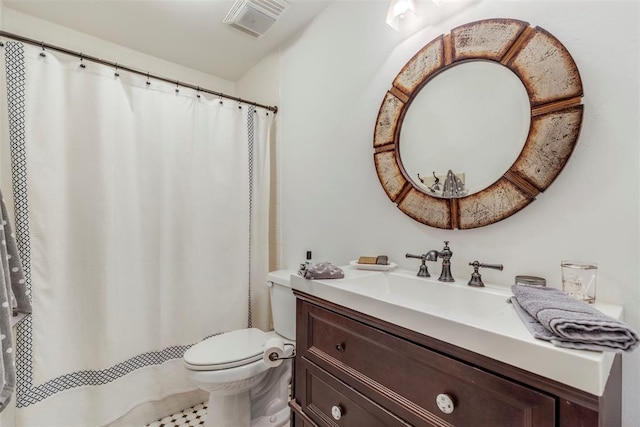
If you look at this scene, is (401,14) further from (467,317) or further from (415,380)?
(415,380)

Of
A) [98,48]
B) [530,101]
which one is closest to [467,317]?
[530,101]

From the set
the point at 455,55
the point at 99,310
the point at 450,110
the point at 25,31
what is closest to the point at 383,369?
the point at 450,110

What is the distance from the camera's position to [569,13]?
2.94ft

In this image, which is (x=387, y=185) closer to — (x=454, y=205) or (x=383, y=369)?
(x=454, y=205)

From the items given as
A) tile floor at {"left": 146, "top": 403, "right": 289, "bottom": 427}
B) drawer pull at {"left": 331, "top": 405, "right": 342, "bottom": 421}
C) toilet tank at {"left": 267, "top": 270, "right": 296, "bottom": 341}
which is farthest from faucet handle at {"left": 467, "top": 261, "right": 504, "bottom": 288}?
tile floor at {"left": 146, "top": 403, "right": 289, "bottom": 427}

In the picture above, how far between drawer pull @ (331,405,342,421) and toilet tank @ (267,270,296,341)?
2.17 feet

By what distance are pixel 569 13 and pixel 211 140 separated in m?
1.80

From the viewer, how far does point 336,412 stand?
0.95 m

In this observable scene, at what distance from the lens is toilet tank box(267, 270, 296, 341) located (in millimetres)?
1601

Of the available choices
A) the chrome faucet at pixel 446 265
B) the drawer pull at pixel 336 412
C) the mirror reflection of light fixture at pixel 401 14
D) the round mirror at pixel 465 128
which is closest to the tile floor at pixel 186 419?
the drawer pull at pixel 336 412

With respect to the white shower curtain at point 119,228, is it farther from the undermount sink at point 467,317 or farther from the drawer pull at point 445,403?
the drawer pull at point 445,403

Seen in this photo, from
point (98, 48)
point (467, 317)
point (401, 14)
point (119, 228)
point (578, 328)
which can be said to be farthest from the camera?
point (98, 48)

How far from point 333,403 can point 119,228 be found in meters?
1.42

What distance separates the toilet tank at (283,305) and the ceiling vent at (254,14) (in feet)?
5.00
